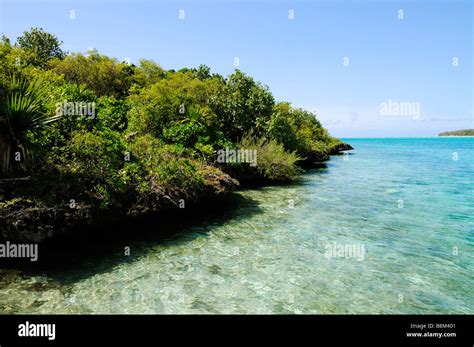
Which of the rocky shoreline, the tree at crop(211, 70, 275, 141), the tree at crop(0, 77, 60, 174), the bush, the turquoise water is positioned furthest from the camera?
the tree at crop(211, 70, 275, 141)

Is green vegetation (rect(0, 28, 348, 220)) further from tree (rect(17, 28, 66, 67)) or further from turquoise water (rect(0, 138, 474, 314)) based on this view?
tree (rect(17, 28, 66, 67))

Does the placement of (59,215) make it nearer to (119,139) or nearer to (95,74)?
(119,139)

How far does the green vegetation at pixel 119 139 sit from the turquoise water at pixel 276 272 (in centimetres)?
213

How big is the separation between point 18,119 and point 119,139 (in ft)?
12.1

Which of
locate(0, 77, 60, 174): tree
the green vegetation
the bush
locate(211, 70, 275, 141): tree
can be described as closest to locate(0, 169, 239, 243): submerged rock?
the green vegetation

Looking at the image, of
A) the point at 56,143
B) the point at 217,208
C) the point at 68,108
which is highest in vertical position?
the point at 68,108

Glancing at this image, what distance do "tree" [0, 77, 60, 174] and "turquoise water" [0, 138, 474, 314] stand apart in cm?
340

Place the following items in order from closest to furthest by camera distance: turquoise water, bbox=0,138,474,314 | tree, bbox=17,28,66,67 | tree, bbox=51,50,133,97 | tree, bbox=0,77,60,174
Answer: turquoise water, bbox=0,138,474,314, tree, bbox=0,77,60,174, tree, bbox=51,50,133,97, tree, bbox=17,28,66,67

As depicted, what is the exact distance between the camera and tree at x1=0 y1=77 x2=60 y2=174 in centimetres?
863

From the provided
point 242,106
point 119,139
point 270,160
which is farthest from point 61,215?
point 242,106

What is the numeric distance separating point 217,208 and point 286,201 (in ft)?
15.0
